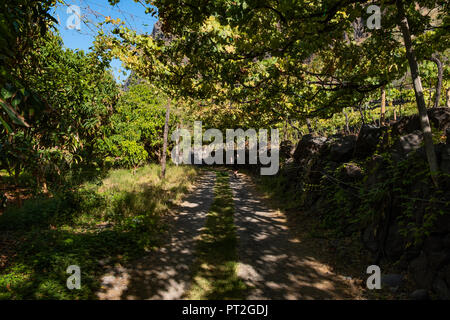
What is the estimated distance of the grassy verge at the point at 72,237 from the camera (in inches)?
174

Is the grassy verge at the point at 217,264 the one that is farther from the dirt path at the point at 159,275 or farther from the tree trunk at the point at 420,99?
the tree trunk at the point at 420,99

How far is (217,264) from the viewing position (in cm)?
580

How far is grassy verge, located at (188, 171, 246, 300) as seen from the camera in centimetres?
464

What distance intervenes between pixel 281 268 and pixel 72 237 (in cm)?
564

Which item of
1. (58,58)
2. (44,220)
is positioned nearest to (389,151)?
(44,220)

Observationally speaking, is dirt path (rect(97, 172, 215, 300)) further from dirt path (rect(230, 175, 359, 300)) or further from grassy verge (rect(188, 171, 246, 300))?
dirt path (rect(230, 175, 359, 300))

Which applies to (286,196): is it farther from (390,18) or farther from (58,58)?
(58,58)

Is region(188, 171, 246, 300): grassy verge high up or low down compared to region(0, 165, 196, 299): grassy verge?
down

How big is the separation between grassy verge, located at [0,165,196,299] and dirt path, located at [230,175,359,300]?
115 inches


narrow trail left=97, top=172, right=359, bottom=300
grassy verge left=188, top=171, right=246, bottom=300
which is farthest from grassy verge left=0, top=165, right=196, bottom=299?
grassy verge left=188, top=171, right=246, bottom=300

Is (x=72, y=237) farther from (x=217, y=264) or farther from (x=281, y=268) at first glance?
(x=281, y=268)

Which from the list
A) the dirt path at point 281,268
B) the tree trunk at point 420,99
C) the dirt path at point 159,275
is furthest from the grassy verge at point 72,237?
the tree trunk at point 420,99

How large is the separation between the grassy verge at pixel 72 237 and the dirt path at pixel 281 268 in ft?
9.54
